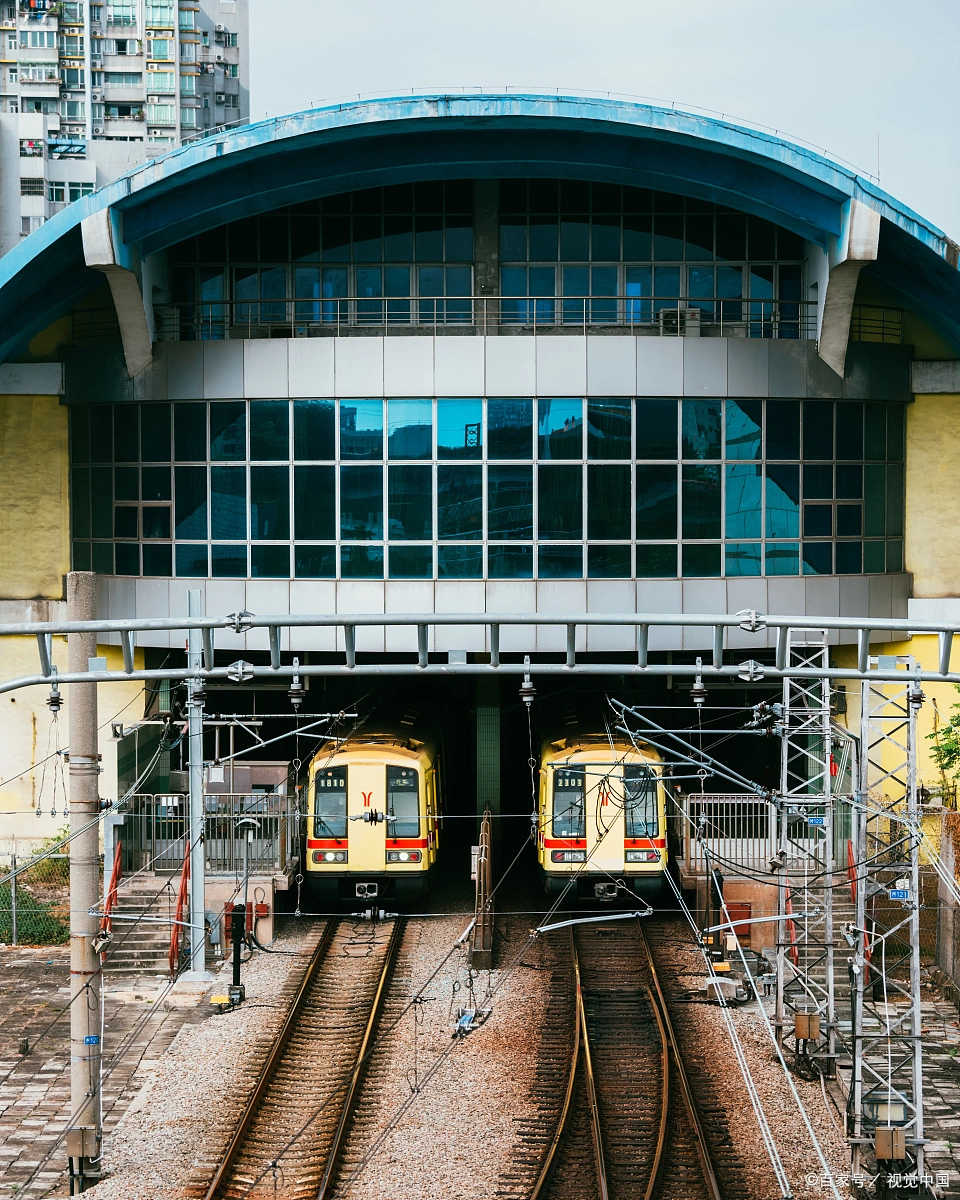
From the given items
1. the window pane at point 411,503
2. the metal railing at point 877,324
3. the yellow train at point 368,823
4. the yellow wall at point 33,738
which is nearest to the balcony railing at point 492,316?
the metal railing at point 877,324

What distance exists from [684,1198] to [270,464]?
17176 millimetres

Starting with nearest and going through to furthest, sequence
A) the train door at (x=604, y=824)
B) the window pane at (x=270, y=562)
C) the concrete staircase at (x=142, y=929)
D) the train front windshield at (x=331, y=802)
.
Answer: the concrete staircase at (x=142, y=929) < the train door at (x=604, y=824) < the train front windshield at (x=331, y=802) < the window pane at (x=270, y=562)

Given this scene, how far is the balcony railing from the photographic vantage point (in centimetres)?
2972

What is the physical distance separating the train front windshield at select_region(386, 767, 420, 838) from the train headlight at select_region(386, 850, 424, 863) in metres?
0.30

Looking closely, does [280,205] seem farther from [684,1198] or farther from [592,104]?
[684,1198]

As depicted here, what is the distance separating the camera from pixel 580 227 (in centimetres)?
2984

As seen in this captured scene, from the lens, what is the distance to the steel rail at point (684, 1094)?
15620 millimetres

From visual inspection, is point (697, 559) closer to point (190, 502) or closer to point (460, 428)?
point (460, 428)

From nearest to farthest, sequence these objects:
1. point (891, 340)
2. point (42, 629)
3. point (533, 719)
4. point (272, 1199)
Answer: point (42, 629), point (272, 1199), point (891, 340), point (533, 719)

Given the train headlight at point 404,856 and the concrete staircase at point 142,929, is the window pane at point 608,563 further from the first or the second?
the concrete staircase at point 142,929

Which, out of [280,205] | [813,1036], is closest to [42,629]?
[813,1036]

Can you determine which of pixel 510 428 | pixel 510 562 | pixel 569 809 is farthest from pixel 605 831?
pixel 510 428

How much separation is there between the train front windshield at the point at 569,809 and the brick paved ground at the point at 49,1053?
6.77 metres

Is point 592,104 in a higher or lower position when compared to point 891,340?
higher
